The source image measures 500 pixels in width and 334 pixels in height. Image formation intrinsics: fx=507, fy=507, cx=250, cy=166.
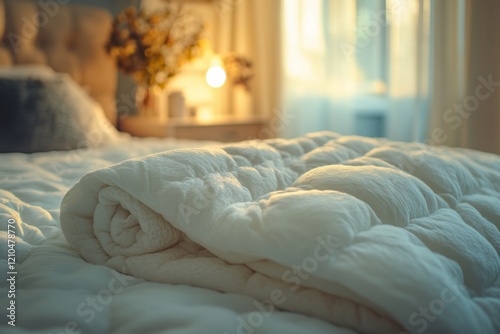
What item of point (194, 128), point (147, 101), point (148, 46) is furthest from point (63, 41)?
point (194, 128)

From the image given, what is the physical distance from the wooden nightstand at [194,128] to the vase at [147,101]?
82mm

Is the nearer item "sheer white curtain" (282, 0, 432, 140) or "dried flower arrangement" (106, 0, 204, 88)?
"sheer white curtain" (282, 0, 432, 140)

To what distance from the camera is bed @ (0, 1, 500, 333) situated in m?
0.61

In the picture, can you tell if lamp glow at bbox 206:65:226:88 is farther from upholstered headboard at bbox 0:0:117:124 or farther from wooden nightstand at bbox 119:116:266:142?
upholstered headboard at bbox 0:0:117:124

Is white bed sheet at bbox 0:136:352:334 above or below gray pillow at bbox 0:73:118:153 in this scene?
below

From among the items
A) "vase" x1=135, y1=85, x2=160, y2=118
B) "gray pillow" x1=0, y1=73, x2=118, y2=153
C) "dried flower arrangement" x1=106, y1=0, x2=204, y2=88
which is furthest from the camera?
"vase" x1=135, y1=85, x2=160, y2=118

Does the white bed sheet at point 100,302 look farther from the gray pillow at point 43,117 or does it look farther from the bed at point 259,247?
the gray pillow at point 43,117

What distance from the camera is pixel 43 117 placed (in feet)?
6.29

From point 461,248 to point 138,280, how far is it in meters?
0.47

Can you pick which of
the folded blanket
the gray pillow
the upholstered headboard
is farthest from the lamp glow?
the folded blanket

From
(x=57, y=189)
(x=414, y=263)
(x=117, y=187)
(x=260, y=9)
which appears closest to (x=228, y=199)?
(x=117, y=187)

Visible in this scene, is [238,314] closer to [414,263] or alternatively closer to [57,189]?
[414,263]

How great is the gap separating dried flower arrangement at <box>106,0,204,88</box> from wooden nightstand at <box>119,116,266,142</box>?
→ 235mm

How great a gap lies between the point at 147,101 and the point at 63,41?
606 mm
